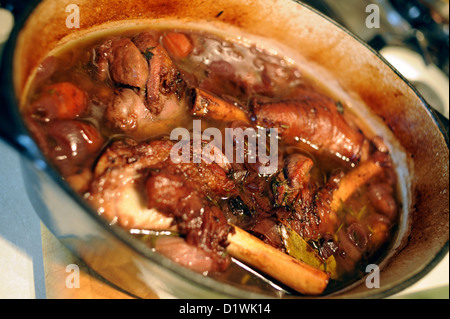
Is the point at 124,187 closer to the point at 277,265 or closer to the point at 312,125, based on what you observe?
the point at 277,265

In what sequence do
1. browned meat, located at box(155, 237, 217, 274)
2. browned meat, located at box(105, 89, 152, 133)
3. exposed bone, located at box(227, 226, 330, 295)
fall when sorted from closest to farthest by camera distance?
browned meat, located at box(155, 237, 217, 274) < exposed bone, located at box(227, 226, 330, 295) < browned meat, located at box(105, 89, 152, 133)

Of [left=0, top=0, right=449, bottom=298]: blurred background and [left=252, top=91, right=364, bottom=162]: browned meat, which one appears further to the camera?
[left=252, top=91, right=364, bottom=162]: browned meat

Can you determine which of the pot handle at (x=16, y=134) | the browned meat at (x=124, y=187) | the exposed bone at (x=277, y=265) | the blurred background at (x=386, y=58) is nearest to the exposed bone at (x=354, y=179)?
the exposed bone at (x=277, y=265)

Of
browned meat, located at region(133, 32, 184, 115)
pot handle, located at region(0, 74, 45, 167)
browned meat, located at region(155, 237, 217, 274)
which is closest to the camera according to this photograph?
pot handle, located at region(0, 74, 45, 167)

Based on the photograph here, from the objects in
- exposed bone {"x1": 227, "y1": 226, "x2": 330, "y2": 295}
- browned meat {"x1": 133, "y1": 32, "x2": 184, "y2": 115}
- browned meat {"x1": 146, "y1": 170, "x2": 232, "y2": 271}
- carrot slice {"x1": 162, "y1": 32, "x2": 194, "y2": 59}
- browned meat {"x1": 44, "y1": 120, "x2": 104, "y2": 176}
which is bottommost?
exposed bone {"x1": 227, "y1": 226, "x2": 330, "y2": 295}

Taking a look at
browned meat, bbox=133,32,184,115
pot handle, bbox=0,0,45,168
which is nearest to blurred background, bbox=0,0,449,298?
pot handle, bbox=0,0,45,168

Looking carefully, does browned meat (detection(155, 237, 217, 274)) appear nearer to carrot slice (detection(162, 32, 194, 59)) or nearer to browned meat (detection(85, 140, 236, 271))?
browned meat (detection(85, 140, 236, 271))

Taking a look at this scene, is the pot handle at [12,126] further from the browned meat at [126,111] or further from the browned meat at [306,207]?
the browned meat at [306,207]

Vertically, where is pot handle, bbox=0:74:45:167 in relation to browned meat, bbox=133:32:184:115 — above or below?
below
